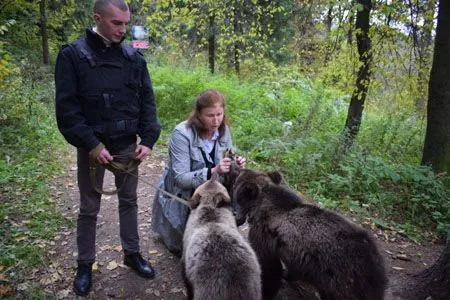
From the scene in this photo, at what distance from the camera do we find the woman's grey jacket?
387 centimetres

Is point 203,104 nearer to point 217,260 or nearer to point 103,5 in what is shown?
point 103,5

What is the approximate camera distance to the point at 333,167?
22.9ft

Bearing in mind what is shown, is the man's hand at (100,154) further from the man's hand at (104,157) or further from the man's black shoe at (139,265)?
the man's black shoe at (139,265)

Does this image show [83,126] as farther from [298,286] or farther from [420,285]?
[420,285]

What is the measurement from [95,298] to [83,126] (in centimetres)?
187

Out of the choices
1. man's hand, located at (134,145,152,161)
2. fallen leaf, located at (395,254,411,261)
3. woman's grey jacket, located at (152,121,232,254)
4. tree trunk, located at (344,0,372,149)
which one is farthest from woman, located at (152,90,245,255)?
tree trunk, located at (344,0,372,149)

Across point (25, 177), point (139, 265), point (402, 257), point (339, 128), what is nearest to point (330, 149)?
point (339, 128)

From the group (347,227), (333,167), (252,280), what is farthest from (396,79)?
(252,280)

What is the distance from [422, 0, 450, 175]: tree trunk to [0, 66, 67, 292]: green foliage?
20.5ft

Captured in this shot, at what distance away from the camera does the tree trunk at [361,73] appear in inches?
293

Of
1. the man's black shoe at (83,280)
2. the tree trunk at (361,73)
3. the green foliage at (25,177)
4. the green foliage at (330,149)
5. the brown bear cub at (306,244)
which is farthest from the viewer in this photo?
the tree trunk at (361,73)

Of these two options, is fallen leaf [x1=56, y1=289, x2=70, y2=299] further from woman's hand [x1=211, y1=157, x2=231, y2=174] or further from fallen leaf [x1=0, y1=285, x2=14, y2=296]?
woman's hand [x1=211, y1=157, x2=231, y2=174]

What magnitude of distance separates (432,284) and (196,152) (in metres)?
2.81

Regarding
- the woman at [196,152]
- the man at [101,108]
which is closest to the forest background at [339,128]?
the man at [101,108]
